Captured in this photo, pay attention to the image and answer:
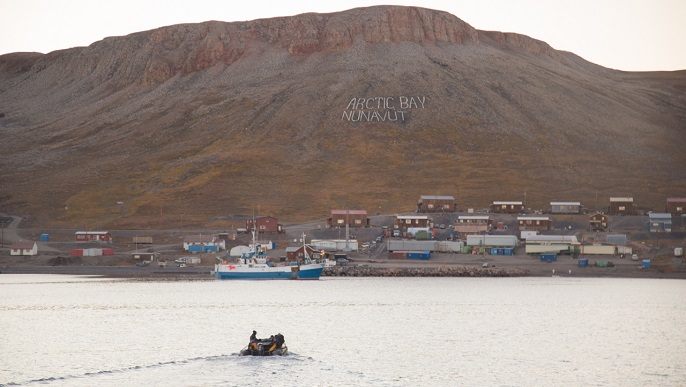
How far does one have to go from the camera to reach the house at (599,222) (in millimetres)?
185500

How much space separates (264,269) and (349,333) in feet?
226

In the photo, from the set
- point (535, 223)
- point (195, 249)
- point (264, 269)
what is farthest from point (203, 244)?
point (535, 223)

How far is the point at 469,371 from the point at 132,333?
34.3m

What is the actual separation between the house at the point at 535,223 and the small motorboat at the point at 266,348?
119 meters

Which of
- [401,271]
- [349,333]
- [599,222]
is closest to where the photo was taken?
[349,333]

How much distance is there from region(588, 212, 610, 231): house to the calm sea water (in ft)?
128

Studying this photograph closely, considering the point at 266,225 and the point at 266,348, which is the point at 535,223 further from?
the point at 266,348

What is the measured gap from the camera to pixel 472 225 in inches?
7318

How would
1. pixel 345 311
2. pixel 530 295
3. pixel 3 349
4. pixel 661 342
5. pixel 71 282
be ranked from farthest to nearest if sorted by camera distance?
pixel 71 282
pixel 530 295
pixel 345 311
pixel 661 342
pixel 3 349

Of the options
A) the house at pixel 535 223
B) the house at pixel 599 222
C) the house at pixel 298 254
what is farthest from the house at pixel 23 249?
the house at pixel 599 222

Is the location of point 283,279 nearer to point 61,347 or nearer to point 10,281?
point 10,281

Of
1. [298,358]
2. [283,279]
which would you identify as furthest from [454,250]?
[298,358]

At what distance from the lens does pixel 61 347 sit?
7806 centimetres

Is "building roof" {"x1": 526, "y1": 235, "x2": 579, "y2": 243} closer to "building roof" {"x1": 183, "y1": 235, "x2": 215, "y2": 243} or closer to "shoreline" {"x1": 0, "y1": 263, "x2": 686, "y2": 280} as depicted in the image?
"shoreline" {"x1": 0, "y1": 263, "x2": 686, "y2": 280}
